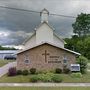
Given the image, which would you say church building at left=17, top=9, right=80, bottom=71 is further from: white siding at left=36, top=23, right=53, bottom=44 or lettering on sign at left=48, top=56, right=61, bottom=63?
white siding at left=36, top=23, right=53, bottom=44

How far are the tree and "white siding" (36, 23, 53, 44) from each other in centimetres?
5071

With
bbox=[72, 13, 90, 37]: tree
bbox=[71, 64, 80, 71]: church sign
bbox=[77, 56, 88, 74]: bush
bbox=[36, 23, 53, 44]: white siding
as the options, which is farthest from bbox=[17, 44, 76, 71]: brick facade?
bbox=[72, 13, 90, 37]: tree

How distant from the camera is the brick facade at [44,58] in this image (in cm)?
3372

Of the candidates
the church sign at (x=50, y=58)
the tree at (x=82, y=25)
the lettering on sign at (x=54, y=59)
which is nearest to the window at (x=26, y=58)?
the church sign at (x=50, y=58)

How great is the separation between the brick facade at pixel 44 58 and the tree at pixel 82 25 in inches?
2436

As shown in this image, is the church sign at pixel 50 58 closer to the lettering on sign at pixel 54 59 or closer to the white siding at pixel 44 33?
the lettering on sign at pixel 54 59

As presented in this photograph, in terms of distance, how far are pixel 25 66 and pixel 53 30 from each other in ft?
43.5

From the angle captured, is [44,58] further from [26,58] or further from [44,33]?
[44,33]

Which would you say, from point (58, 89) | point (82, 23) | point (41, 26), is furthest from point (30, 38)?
point (82, 23)

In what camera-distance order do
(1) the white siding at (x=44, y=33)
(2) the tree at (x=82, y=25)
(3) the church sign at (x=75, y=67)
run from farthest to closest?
(2) the tree at (x=82, y=25) → (1) the white siding at (x=44, y=33) → (3) the church sign at (x=75, y=67)

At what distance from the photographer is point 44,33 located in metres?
45.6

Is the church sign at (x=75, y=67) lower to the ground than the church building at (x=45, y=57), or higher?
lower

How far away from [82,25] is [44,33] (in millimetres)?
52079

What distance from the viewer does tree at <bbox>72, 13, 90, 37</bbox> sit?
310 feet
